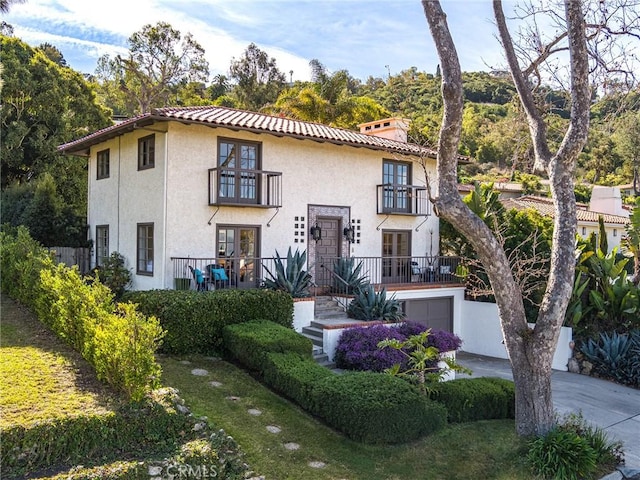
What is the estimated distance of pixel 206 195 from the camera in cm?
1396

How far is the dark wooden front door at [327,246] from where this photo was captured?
16312 mm

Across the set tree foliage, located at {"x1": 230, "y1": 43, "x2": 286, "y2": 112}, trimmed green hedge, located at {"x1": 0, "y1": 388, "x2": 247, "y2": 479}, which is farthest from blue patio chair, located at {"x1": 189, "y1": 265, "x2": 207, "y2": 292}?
tree foliage, located at {"x1": 230, "y1": 43, "x2": 286, "y2": 112}

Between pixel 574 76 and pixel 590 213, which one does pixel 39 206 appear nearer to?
pixel 574 76

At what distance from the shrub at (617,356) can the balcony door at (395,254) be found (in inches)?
240

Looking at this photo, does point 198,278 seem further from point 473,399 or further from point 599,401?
point 599,401

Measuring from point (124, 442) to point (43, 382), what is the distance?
1.67 m

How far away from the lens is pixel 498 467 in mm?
7121

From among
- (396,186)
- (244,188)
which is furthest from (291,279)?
(396,186)

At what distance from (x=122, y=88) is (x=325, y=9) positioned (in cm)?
3279

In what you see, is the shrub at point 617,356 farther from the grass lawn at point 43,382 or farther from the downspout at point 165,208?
the grass lawn at point 43,382

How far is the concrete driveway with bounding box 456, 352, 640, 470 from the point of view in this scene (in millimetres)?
9469

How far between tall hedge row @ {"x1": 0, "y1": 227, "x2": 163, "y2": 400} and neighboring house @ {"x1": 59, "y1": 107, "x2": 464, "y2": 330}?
3.33 metres

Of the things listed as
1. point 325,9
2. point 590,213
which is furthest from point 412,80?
point 325,9

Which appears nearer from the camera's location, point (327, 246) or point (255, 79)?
point (327, 246)
